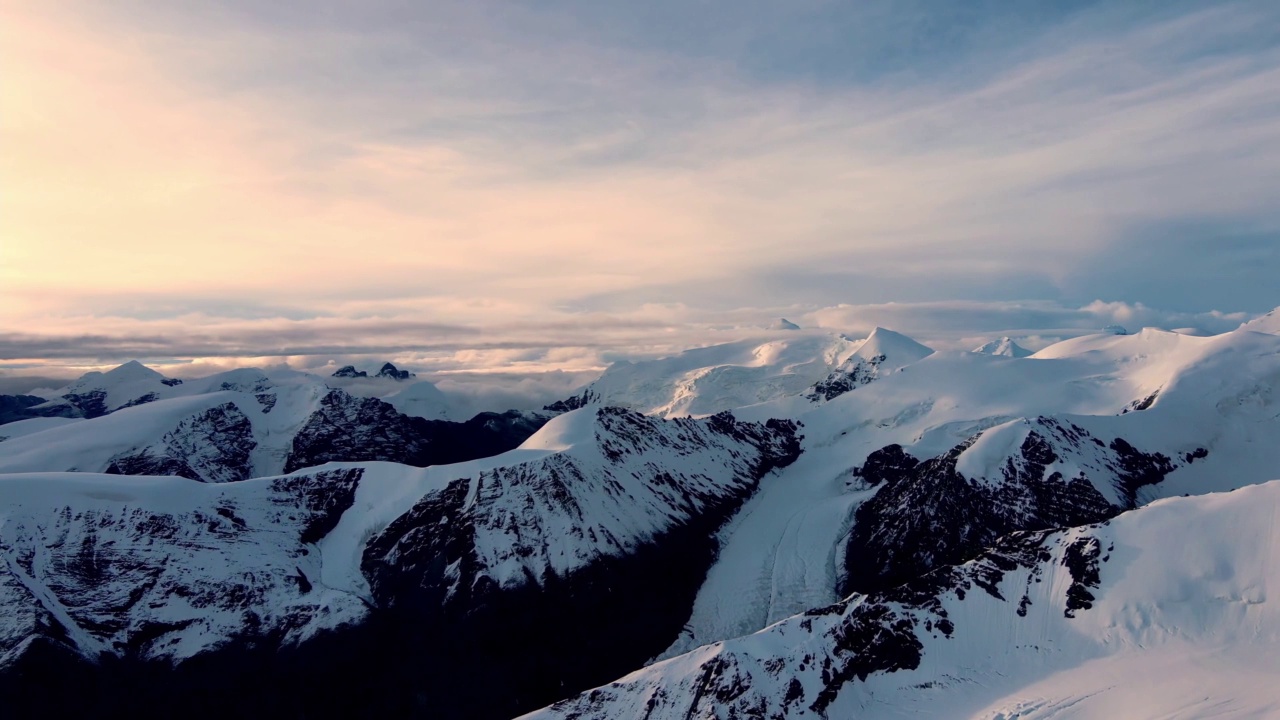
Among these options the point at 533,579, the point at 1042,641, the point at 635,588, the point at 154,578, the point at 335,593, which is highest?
the point at 154,578

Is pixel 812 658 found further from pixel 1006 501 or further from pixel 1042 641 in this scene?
pixel 1006 501

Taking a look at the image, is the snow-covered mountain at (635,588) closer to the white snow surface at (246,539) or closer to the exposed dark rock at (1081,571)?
the exposed dark rock at (1081,571)

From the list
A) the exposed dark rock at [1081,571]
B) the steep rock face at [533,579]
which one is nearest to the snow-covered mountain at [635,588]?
the exposed dark rock at [1081,571]

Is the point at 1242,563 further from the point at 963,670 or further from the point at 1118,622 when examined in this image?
the point at 963,670

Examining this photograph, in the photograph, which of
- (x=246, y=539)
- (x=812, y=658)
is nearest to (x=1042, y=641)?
(x=812, y=658)

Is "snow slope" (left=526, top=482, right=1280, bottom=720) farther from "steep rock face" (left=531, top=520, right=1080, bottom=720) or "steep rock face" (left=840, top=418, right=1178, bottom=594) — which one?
"steep rock face" (left=840, top=418, right=1178, bottom=594)
